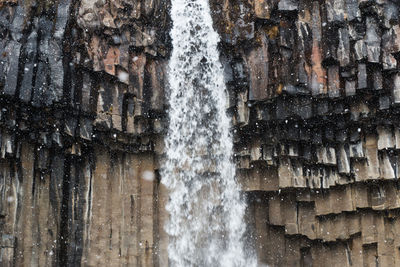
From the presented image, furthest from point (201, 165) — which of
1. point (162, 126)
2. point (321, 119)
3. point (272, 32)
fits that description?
point (272, 32)

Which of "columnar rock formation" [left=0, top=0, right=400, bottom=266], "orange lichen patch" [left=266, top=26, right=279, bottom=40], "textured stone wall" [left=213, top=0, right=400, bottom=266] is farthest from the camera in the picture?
Answer: "orange lichen patch" [left=266, top=26, right=279, bottom=40]

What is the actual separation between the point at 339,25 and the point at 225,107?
2.44m

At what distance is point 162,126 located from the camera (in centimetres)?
901

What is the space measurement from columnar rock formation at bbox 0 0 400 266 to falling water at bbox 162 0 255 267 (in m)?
0.25

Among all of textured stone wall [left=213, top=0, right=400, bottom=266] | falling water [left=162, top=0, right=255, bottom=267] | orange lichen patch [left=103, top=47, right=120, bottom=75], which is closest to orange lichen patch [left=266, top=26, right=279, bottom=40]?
textured stone wall [left=213, top=0, right=400, bottom=266]

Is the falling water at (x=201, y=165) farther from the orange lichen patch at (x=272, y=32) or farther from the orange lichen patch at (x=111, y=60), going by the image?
the orange lichen patch at (x=111, y=60)

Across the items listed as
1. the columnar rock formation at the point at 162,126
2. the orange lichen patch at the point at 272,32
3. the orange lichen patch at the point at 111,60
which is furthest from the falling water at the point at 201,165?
the orange lichen patch at the point at 111,60

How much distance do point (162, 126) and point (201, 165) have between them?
1.04m

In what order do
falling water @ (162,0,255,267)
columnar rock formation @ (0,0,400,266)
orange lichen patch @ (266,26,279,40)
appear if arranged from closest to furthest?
1. columnar rock formation @ (0,0,400,266)
2. orange lichen patch @ (266,26,279,40)
3. falling water @ (162,0,255,267)

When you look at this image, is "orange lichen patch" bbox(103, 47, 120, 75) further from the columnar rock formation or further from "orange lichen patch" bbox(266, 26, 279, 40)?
"orange lichen patch" bbox(266, 26, 279, 40)

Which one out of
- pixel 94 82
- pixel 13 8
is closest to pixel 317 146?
pixel 94 82

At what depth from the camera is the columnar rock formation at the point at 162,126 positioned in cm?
822

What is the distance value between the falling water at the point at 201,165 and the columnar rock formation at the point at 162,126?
9.7 inches

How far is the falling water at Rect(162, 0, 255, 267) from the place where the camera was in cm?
921
